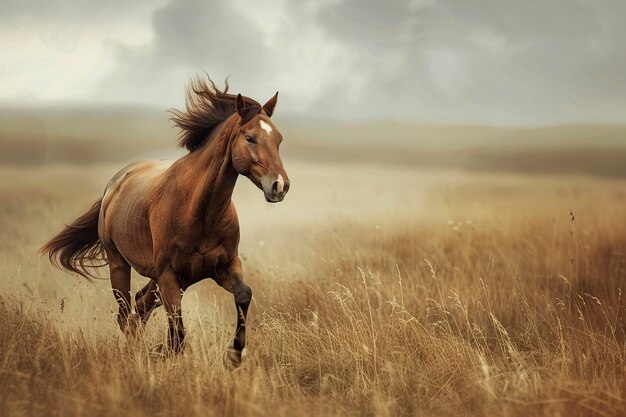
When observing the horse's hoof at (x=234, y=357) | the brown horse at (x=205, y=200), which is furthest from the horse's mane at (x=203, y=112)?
the horse's hoof at (x=234, y=357)

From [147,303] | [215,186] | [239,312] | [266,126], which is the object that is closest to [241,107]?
[266,126]

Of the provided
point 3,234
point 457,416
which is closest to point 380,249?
point 457,416

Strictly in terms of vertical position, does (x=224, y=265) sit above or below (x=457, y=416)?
above

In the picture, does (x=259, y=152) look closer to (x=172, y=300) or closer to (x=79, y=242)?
(x=172, y=300)

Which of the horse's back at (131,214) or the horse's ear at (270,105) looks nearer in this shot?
the horse's ear at (270,105)

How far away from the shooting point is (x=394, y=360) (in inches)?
263

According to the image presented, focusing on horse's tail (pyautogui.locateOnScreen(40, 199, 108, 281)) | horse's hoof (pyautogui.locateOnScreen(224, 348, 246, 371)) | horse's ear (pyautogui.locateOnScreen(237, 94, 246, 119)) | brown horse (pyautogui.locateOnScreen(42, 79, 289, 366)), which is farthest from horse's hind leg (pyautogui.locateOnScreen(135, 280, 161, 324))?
horse's ear (pyautogui.locateOnScreen(237, 94, 246, 119))

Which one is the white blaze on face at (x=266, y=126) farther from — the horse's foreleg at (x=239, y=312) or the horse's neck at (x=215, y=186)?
the horse's foreleg at (x=239, y=312)

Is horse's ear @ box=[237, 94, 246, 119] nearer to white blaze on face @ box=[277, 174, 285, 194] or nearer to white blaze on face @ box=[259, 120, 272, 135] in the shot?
white blaze on face @ box=[259, 120, 272, 135]

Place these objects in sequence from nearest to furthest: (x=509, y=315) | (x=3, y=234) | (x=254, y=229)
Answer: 1. (x=509, y=315)
2. (x=254, y=229)
3. (x=3, y=234)

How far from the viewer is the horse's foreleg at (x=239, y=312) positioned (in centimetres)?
641

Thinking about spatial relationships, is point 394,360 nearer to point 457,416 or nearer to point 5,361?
point 457,416

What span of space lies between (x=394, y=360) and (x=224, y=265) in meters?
1.75

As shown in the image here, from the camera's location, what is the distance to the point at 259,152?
6023 millimetres
